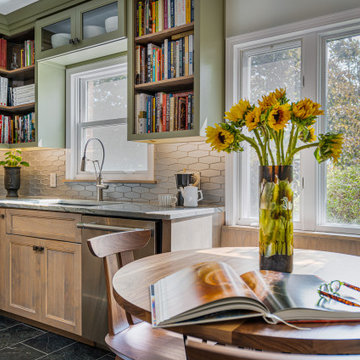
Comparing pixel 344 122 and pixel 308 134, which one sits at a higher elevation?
pixel 344 122

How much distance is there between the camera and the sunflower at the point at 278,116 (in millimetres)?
1166

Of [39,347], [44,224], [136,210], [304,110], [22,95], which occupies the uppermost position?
[22,95]

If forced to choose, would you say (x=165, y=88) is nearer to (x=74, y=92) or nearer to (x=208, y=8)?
(x=208, y=8)

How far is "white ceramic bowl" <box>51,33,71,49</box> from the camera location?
3172 millimetres

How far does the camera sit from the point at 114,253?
157cm

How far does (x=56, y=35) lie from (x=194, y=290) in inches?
118

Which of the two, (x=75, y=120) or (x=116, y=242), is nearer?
(x=116, y=242)

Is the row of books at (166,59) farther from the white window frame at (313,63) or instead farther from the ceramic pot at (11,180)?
the ceramic pot at (11,180)

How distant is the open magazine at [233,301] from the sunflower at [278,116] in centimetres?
48

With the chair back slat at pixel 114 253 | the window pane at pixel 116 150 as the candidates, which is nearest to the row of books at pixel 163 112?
the window pane at pixel 116 150

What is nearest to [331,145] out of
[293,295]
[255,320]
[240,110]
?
[240,110]

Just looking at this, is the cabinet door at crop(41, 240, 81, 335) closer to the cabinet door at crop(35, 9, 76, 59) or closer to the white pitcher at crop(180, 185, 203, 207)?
the white pitcher at crop(180, 185, 203, 207)

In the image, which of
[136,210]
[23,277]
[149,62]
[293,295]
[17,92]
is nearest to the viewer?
[293,295]

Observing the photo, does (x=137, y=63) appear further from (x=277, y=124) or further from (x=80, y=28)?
(x=277, y=124)
